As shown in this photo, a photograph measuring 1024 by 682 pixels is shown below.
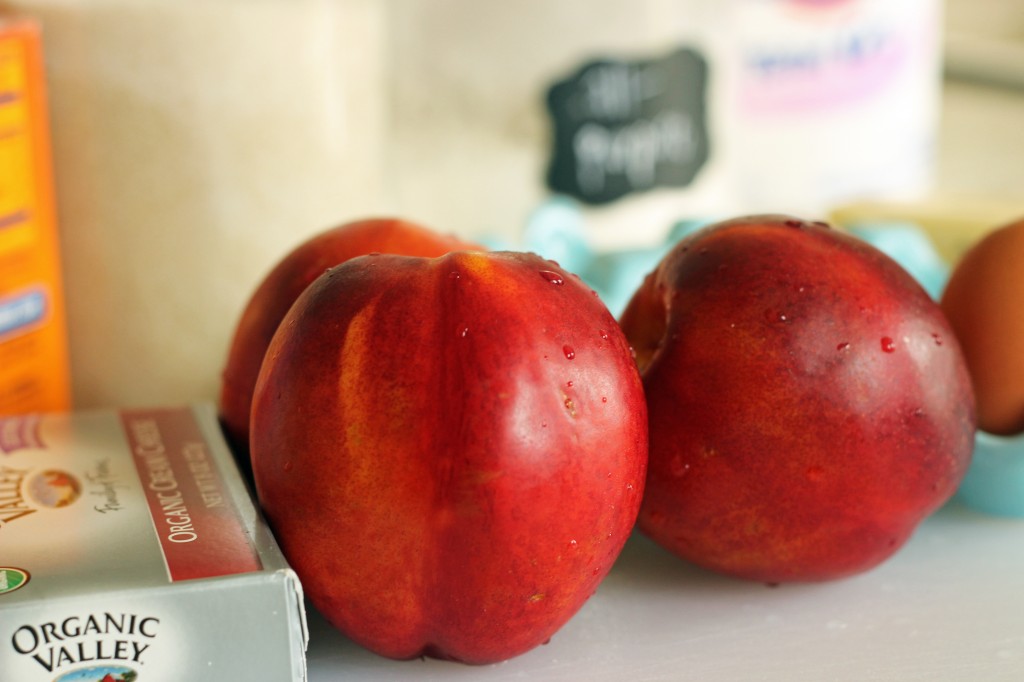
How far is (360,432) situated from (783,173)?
0.99 m

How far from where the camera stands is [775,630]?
0.40m

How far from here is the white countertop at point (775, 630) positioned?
0.37 metres

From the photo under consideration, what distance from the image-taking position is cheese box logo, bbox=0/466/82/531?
0.36 meters

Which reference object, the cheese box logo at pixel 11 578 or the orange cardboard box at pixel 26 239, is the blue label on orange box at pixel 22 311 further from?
the cheese box logo at pixel 11 578

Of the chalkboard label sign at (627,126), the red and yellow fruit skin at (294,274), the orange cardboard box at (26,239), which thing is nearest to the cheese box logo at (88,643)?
the red and yellow fruit skin at (294,274)

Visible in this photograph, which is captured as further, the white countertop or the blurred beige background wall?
the blurred beige background wall

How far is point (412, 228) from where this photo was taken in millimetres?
427

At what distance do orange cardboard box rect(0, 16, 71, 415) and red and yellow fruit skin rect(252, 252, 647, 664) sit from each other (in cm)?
27

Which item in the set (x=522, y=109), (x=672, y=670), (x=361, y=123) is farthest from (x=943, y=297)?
(x=522, y=109)

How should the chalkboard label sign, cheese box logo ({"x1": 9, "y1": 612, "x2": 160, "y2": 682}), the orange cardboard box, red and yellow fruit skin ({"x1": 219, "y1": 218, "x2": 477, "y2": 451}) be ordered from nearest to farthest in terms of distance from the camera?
cheese box logo ({"x1": 9, "y1": 612, "x2": 160, "y2": 682}), red and yellow fruit skin ({"x1": 219, "y1": 218, "x2": 477, "y2": 451}), the orange cardboard box, the chalkboard label sign

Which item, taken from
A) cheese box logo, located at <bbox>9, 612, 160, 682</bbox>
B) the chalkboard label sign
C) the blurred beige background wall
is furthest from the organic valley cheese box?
the chalkboard label sign

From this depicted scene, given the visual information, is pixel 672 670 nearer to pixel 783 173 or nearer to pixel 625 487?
pixel 625 487

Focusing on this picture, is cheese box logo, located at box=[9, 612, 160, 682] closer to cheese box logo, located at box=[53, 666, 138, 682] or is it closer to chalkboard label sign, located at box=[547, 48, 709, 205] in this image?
cheese box logo, located at box=[53, 666, 138, 682]

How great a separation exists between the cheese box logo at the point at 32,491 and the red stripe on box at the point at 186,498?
0.02 meters
